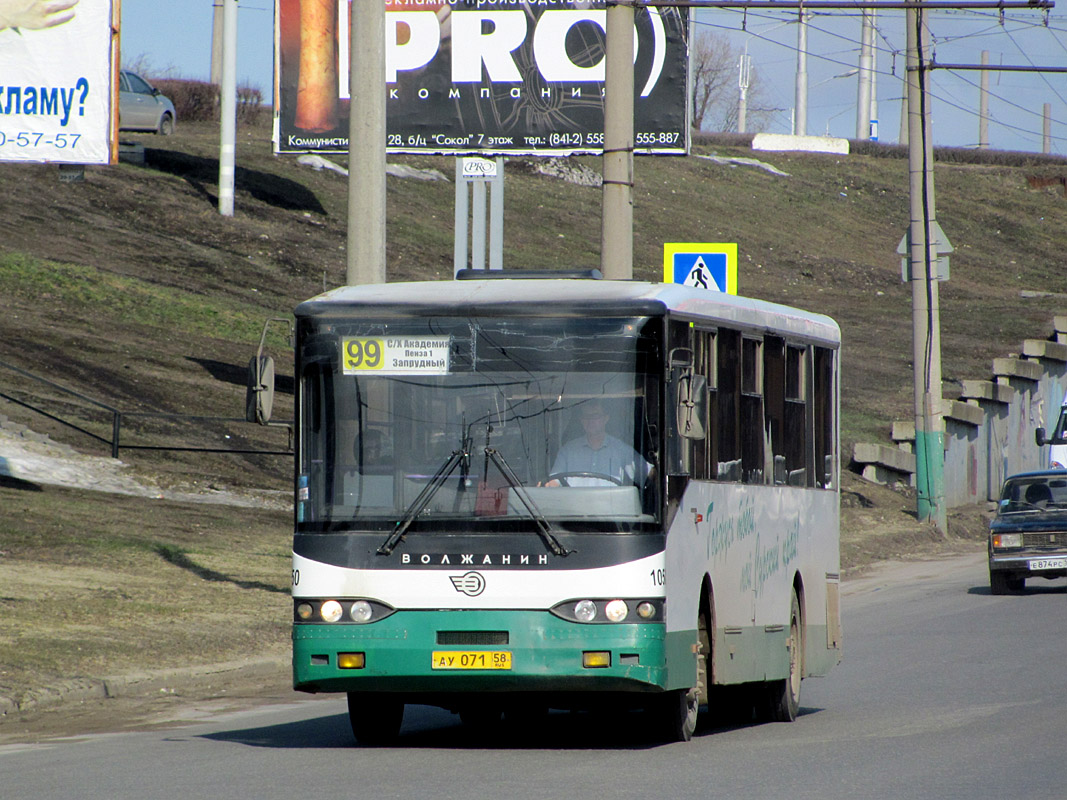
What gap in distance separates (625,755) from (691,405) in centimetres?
203

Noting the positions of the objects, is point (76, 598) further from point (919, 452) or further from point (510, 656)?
point (919, 452)

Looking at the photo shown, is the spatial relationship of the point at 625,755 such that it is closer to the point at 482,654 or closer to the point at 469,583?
the point at 482,654

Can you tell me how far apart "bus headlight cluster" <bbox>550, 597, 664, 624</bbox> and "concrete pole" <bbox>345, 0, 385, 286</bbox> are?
22.1 feet

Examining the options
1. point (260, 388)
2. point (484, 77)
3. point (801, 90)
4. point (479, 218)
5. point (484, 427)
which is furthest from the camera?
point (801, 90)

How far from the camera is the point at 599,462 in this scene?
31.8 feet

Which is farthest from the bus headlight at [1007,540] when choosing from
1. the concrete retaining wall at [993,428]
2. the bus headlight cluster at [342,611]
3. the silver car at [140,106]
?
the silver car at [140,106]

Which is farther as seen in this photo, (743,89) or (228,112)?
(743,89)

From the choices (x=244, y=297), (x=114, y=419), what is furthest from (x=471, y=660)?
(x=244, y=297)

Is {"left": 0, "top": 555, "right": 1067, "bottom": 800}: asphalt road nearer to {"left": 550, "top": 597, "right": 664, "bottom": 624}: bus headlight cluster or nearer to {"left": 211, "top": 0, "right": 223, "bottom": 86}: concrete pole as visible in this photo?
{"left": 550, "top": 597, "right": 664, "bottom": 624}: bus headlight cluster

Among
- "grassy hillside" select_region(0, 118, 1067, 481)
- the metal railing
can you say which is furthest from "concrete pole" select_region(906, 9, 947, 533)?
the metal railing

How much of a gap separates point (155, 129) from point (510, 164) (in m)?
14.4

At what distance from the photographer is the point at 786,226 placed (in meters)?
60.9

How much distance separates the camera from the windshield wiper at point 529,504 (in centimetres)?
955

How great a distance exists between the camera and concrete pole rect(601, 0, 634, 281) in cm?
1680
